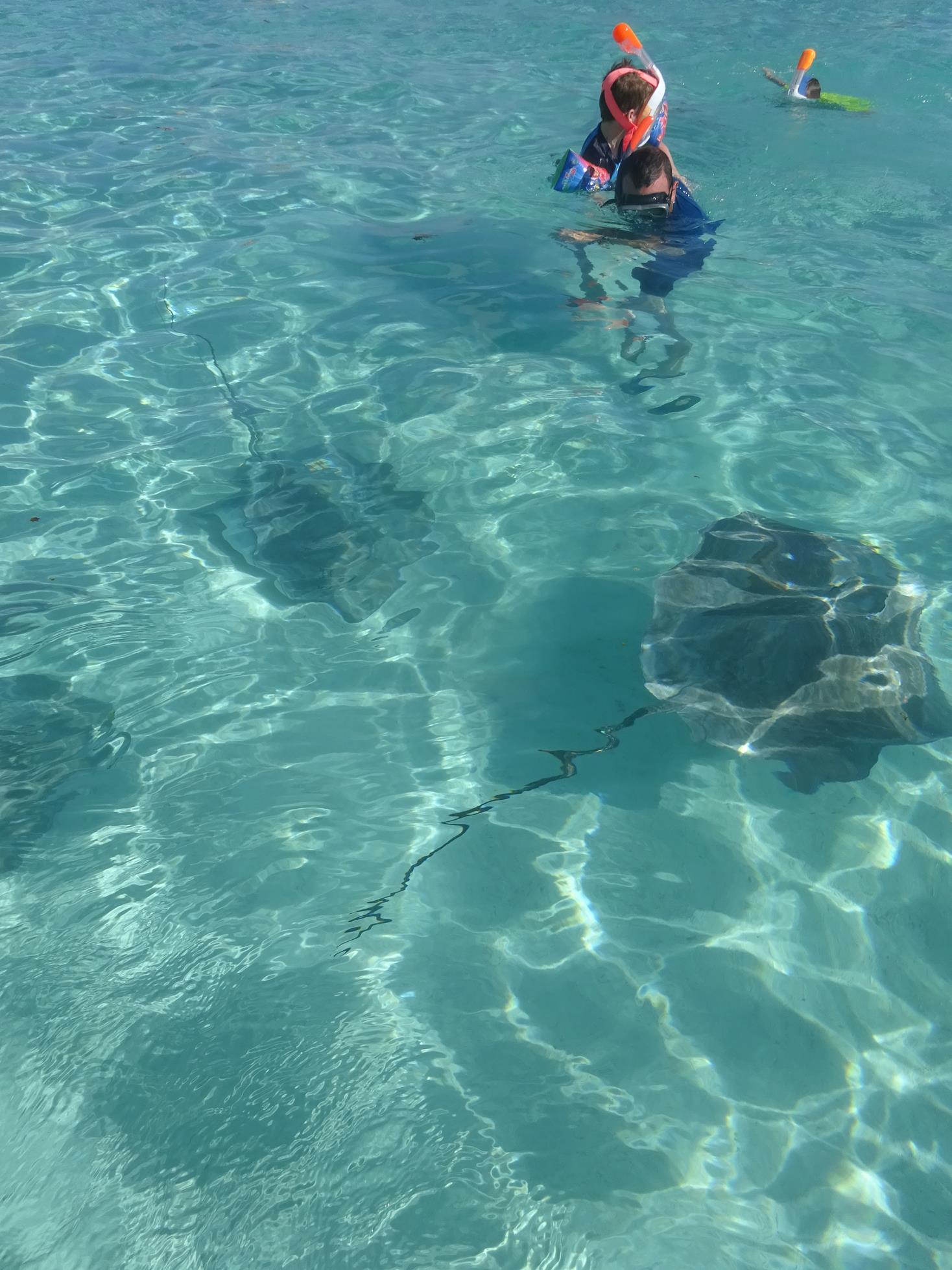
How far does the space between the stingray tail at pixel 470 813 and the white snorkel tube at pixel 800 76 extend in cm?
1036

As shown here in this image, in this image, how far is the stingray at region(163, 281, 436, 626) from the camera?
476 cm

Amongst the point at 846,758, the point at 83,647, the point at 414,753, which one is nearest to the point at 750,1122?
the point at 846,758

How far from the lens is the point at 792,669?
387cm

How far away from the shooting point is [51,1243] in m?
2.66

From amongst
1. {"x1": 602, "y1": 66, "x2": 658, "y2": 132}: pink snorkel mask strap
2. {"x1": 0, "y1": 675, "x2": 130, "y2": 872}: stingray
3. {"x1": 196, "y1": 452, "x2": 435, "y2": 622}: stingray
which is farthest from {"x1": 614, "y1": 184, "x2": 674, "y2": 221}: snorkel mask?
{"x1": 0, "y1": 675, "x2": 130, "y2": 872}: stingray

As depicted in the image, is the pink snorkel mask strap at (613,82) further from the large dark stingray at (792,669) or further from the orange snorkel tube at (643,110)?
the large dark stingray at (792,669)

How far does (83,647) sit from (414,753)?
171 cm

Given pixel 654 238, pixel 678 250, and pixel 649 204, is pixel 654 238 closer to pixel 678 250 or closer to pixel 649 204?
pixel 678 250

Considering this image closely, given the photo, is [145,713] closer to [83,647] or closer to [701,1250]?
[83,647]

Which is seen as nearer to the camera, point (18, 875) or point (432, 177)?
point (18, 875)

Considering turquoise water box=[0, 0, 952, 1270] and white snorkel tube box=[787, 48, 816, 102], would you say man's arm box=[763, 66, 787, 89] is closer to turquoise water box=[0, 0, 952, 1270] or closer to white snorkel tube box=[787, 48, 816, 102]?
white snorkel tube box=[787, 48, 816, 102]

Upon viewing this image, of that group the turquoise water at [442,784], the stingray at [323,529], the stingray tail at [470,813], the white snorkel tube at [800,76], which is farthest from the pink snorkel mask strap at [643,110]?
the white snorkel tube at [800,76]

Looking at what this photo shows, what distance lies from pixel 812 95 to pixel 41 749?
1154cm

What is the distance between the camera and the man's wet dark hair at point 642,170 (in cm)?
671
